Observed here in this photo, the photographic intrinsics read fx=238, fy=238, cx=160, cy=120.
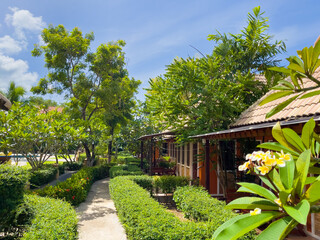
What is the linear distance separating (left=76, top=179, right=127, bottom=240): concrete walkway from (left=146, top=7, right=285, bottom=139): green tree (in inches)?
152

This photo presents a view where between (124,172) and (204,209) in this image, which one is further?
(124,172)

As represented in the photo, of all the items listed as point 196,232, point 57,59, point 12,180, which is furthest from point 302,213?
point 57,59

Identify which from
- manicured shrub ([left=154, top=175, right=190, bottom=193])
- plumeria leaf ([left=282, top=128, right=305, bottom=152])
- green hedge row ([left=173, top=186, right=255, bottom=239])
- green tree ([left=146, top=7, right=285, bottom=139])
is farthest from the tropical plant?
manicured shrub ([left=154, top=175, right=190, bottom=193])

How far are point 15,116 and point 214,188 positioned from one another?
10.1 meters

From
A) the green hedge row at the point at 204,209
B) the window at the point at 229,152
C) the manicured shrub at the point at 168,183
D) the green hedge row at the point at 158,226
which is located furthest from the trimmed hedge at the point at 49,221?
the window at the point at 229,152

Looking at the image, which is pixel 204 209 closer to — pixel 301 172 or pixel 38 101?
pixel 301 172

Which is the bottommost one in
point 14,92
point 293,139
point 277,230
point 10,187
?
point 10,187

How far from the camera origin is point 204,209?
5535mm

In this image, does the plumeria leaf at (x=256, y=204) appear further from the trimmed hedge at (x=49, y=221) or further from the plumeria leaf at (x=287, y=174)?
the trimmed hedge at (x=49, y=221)

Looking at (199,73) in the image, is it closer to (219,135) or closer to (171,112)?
(171,112)

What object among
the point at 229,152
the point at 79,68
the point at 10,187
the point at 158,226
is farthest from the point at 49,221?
the point at 79,68

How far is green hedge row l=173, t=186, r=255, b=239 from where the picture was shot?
185 inches

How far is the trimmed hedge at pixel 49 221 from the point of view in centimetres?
422

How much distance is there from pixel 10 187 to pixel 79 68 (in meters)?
15.6
